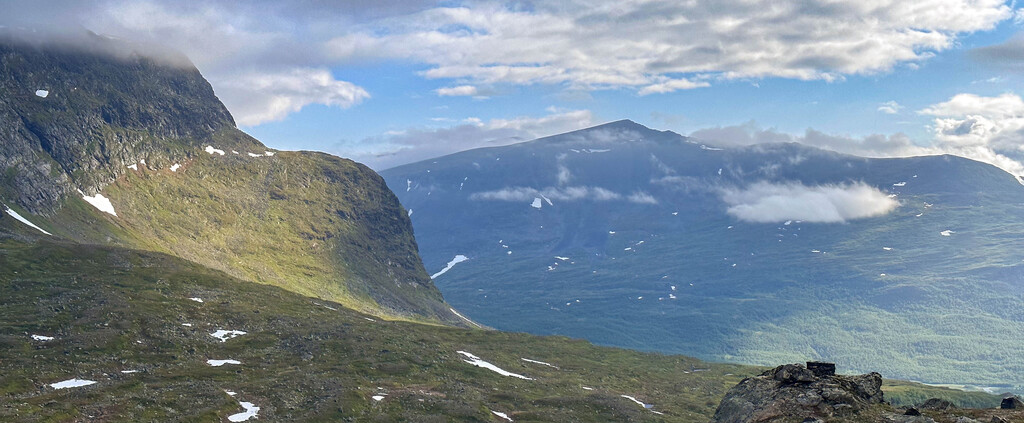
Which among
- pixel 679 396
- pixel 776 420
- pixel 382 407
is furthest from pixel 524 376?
pixel 776 420

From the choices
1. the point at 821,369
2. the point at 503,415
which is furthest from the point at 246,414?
the point at 821,369

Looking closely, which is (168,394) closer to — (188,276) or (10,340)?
(10,340)

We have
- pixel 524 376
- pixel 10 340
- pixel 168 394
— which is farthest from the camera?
pixel 524 376

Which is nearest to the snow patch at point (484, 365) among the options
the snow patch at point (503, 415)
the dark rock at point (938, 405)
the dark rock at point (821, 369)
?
the snow patch at point (503, 415)

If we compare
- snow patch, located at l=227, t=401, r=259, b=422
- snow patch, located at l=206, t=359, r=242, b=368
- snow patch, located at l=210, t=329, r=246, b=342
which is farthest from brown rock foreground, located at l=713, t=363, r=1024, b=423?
snow patch, located at l=210, t=329, r=246, b=342

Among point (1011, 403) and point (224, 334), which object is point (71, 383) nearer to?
point (224, 334)

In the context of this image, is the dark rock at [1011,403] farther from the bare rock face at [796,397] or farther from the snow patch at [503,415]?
the snow patch at [503,415]
